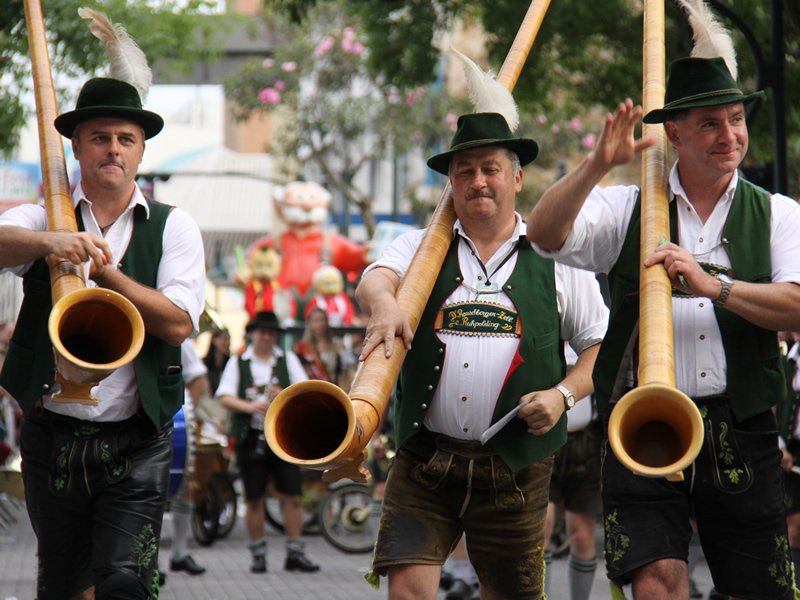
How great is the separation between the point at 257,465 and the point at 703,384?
7084 mm

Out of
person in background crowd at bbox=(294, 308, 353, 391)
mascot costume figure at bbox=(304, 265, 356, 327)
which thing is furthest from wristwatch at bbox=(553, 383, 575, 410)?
mascot costume figure at bbox=(304, 265, 356, 327)

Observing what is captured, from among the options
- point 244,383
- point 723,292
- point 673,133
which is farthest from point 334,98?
point 723,292

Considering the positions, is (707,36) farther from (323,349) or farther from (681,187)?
(323,349)

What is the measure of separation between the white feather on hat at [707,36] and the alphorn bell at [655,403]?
61 centimetres

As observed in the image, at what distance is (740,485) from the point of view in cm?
504

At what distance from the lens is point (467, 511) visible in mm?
A: 5715

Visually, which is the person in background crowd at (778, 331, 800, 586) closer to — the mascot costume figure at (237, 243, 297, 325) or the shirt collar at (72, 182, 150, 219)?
the shirt collar at (72, 182, 150, 219)

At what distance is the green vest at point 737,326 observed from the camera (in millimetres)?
5004

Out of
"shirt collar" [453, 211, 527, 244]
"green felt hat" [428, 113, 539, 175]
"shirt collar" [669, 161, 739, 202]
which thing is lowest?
"shirt collar" [453, 211, 527, 244]

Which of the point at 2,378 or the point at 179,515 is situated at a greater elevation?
the point at 2,378

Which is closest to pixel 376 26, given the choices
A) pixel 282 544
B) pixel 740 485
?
pixel 282 544

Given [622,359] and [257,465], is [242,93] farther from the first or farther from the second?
[622,359]

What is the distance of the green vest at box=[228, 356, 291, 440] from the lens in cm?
1186

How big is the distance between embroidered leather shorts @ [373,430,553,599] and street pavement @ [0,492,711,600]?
451 cm
